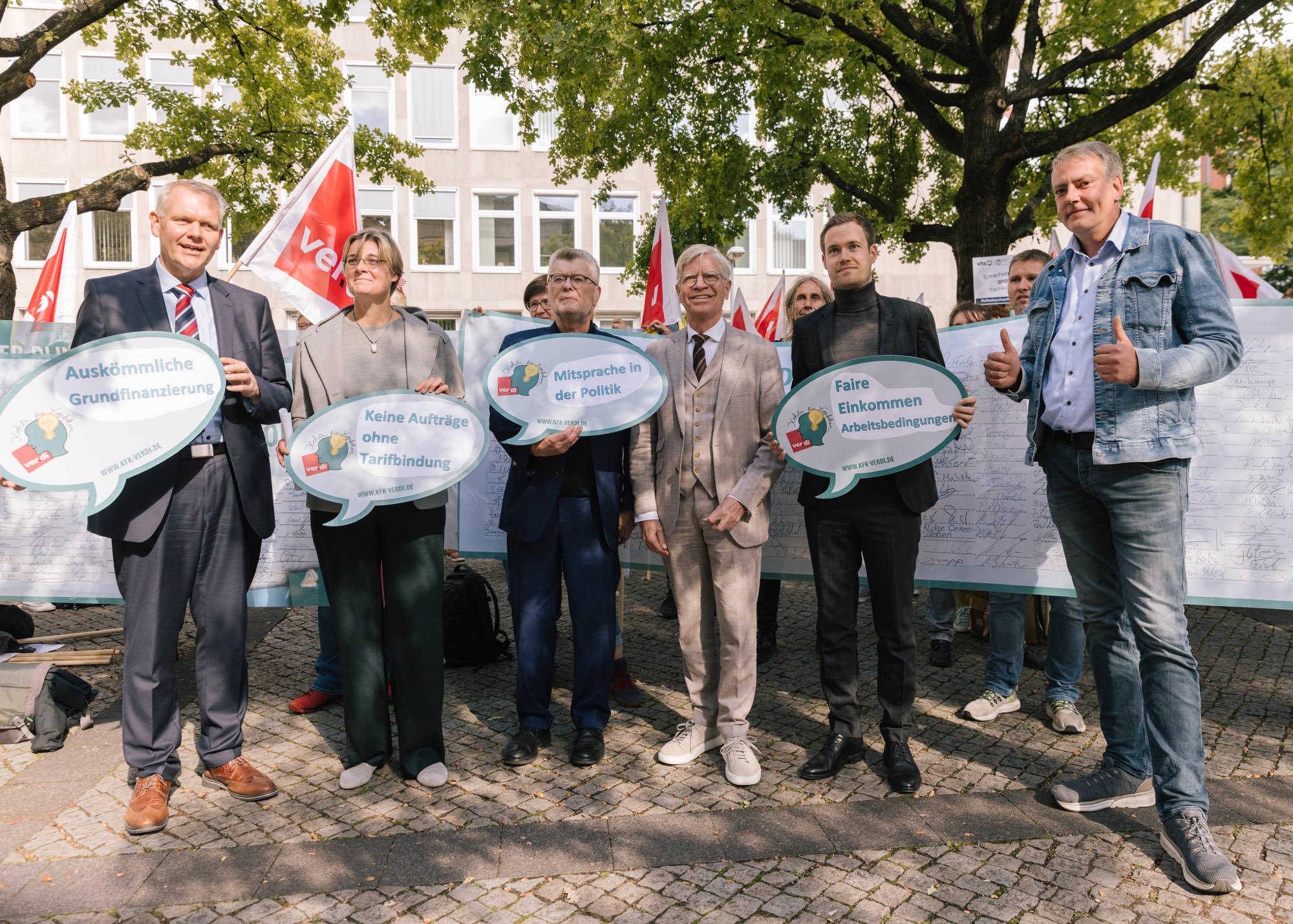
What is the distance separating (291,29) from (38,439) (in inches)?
434

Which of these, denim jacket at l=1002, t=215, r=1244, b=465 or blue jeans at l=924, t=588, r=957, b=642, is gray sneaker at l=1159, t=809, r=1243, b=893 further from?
blue jeans at l=924, t=588, r=957, b=642

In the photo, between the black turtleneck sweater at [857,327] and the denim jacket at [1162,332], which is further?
the black turtleneck sweater at [857,327]

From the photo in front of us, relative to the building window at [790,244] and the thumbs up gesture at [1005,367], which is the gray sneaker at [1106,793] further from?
the building window at [790,244]

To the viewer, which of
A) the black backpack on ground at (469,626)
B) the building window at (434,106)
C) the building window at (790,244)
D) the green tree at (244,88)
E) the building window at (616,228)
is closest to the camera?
the black backpack on ground at (469,626)

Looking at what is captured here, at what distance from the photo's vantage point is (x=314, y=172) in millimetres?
5383

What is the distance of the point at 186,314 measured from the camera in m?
3.55

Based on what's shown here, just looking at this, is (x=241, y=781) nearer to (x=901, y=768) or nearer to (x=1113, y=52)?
(x=901, y=768)

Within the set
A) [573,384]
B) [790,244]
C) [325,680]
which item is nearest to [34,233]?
[790,244]

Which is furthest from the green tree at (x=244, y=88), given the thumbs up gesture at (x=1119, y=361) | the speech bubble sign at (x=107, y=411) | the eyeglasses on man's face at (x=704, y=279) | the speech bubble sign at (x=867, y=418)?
the thumbs up gesture at (x=1119, y=361)

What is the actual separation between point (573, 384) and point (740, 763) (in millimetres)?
1748

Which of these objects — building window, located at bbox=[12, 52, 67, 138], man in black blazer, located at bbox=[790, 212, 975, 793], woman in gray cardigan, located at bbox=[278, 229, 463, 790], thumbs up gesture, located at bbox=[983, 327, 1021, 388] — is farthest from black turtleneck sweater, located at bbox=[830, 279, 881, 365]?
building window, located at bbox=[12, 52, 67, 138]

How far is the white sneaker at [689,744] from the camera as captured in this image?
3.85 m

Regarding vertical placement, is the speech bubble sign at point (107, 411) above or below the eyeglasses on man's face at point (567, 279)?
below

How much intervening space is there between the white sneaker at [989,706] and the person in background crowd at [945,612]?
0.75 metres
